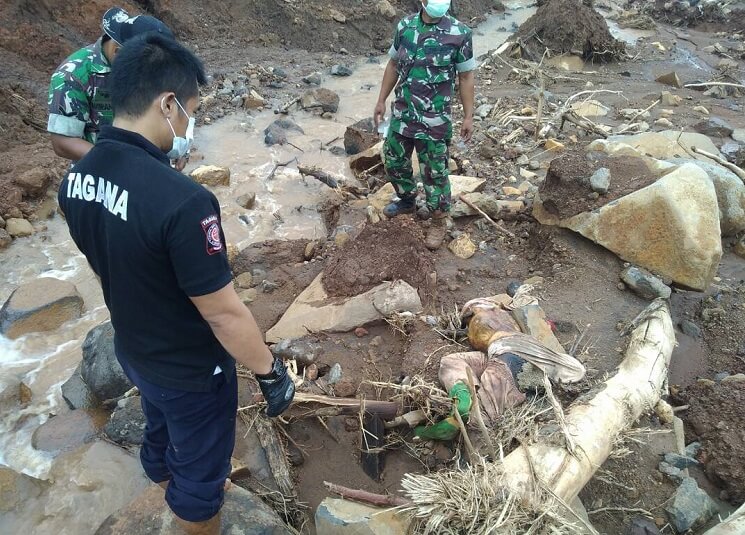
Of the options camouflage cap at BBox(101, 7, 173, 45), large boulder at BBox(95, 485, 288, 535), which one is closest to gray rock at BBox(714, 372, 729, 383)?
large boulder at BBox(95, 485, 288, 535)

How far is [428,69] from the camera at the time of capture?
150 inches

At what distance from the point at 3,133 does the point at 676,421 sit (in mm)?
7117

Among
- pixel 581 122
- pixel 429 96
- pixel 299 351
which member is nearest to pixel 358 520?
pixel 299 351

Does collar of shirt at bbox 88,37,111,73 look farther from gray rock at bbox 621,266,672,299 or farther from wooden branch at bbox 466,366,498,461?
gray rock at bbox 621,266,672,299

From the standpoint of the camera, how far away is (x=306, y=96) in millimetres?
8102

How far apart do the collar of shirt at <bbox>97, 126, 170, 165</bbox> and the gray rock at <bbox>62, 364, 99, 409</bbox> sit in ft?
7.74

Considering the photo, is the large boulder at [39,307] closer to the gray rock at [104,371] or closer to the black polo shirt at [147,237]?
the gray rock at [104,371]

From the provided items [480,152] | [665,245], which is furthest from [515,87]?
[665,245]

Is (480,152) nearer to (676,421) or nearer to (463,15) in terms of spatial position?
(676,421)

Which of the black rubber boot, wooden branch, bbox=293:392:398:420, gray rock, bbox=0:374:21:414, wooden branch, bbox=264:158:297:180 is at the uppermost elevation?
wooden branch, bbox=293:392:398:420

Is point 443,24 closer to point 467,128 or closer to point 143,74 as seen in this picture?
point 467,128

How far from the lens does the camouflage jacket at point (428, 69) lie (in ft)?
12.2

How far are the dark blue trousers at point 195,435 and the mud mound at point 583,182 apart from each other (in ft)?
10.1

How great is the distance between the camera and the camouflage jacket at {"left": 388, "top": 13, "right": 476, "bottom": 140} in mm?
3732
